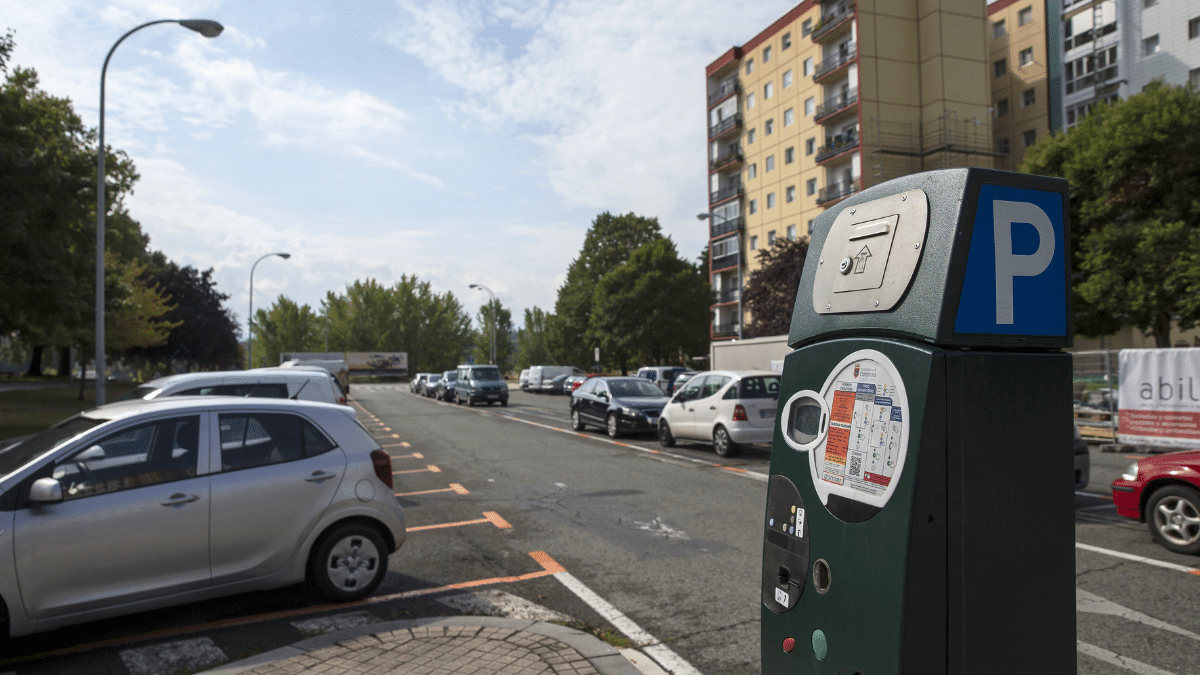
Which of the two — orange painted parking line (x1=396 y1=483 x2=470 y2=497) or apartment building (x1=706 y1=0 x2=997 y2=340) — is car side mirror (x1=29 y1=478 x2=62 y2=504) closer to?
orange painted parking line (x1=396 y1=483 x2=470 y2=497)

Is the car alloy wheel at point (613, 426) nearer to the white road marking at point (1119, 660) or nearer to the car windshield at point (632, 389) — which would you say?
the car windshield at point (632, 389)

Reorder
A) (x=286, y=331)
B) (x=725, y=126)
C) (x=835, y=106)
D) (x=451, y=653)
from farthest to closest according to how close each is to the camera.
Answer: (x=286, y=331), (x=725, y=126), (x=835, y=106), (x=451, y=653)

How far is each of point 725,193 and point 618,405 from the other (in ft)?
127

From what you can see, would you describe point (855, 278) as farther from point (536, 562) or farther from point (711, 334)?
point (711, 334)

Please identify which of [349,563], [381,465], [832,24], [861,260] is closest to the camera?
[861,260]

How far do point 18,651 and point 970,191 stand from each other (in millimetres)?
5694

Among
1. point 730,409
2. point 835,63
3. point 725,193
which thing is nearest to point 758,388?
point 730,409

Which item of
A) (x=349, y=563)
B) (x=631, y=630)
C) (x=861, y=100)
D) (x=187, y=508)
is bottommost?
(x=631, y=630)

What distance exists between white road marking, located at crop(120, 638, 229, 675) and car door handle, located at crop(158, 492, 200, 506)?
0.86 meters

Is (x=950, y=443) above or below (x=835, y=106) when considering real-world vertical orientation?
below

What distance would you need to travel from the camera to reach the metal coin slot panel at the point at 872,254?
212 cm

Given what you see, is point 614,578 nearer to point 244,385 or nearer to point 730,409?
point 244,385

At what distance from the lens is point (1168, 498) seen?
21.9 ft

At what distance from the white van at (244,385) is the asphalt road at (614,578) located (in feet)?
6.37
